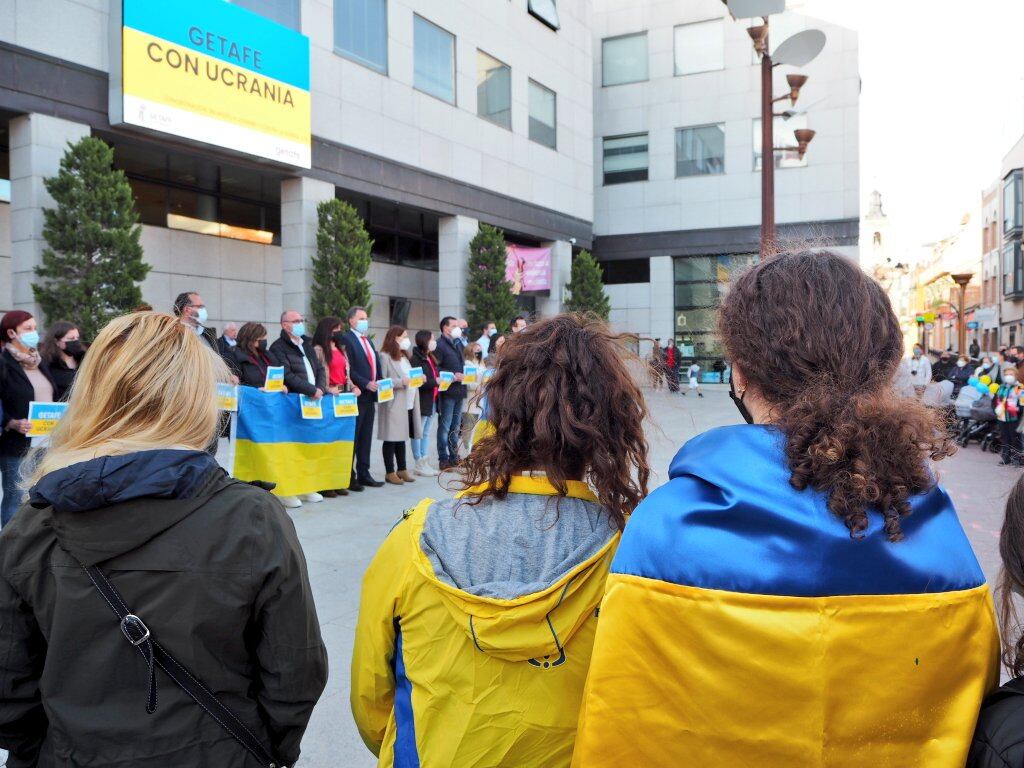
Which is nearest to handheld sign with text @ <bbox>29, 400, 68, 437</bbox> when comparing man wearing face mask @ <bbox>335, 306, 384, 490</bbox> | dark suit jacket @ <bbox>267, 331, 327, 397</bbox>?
dark suit jacket @ <bbox>267, 331, 327, 397</bbox>

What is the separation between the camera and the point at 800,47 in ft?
34.1

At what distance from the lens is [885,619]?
49.5 inches

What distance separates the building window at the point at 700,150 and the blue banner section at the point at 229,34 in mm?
18161

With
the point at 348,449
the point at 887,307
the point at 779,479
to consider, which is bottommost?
the point at 348,449

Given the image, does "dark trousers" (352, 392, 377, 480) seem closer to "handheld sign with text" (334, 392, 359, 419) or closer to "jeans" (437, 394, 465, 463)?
"handheld sign with text" (334, 392, 359, 419)

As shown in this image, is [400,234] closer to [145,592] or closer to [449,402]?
[449,402]

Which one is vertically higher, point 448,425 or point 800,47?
point 800,47

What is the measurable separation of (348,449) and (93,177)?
7.41 m

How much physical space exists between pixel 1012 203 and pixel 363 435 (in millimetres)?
55575

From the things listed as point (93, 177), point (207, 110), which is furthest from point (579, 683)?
point (207, 110)

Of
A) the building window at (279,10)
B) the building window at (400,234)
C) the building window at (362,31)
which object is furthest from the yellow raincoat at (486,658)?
the building window at (400,234)

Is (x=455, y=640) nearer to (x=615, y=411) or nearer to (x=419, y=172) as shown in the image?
(x=615, y=411)

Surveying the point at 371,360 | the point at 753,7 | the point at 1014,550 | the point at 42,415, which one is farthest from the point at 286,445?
the point at 753,7

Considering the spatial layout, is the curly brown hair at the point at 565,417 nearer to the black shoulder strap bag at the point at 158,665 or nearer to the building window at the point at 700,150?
the black shoulder strap bag at the point at 158,665
